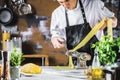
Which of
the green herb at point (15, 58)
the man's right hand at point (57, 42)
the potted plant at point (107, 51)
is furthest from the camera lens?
the man's right hand at point (57, 42)

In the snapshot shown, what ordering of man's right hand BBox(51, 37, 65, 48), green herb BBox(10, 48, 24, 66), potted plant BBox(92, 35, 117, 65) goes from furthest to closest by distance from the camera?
1. man's right hand BBox(51, 37, 65, 48)
2. green herb BBox(10, 48, 24, 66)
3. potted plant BBox(92, 35, 117, 65)

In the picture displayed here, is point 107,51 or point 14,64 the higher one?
point 107,51

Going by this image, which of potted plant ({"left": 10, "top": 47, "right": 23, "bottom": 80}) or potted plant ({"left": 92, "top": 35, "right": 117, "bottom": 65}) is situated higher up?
potted plant ({"left": 92, "top": 35, "right": 117, "bottom": 65})

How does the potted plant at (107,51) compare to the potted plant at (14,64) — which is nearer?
the potted plant at (107,51)

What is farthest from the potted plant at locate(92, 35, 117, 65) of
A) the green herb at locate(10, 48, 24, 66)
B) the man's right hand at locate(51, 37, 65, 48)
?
the man's right hand at locate(51, 37, 65, 48)

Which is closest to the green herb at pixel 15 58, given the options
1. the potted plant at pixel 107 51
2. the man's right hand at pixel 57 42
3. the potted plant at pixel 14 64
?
the potted plant at pixel 14 64

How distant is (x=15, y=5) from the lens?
4.55 metres

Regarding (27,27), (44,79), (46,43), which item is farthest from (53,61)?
(44,79)

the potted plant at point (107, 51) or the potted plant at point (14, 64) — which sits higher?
the potted plant at point (107, 51)

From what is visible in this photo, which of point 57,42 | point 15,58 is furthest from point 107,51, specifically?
point 57,42

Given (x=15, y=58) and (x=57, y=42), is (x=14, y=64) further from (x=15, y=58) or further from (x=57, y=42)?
(x=57, y=42)

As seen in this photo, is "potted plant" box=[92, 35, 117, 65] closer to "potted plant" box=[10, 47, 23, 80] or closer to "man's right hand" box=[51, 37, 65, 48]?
"potted plant" box=[10, 47, 23, 80]

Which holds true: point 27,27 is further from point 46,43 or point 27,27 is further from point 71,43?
point 71,43

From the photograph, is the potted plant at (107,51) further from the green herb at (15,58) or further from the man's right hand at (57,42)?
the man's right hand at (57,42)
